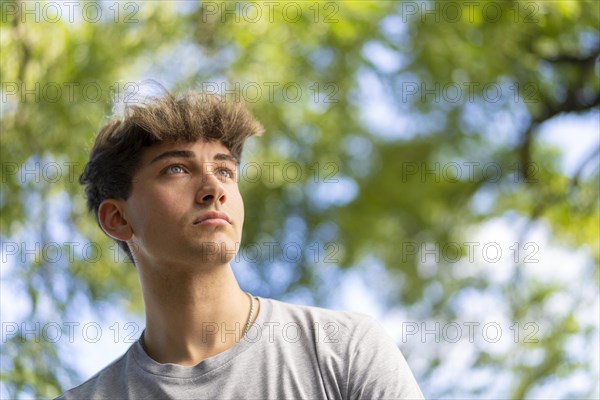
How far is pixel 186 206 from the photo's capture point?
144cm

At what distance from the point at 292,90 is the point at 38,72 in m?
1.49

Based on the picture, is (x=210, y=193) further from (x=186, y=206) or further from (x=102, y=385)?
(x=102, y=385)

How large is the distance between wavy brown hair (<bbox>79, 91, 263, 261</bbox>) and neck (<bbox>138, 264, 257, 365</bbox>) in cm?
20

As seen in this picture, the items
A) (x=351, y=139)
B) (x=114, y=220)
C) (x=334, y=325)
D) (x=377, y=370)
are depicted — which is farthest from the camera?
(x=351, y=139)

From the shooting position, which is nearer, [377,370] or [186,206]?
[377,370]

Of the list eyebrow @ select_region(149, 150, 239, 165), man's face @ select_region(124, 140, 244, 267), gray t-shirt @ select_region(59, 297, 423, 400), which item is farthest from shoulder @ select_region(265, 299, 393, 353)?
eyebrow @ select_region(149, 150, 239, 165)

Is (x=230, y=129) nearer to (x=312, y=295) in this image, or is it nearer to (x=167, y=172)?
(x=167, y=172)

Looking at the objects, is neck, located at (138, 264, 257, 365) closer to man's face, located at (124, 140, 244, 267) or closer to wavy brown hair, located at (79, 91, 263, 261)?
man's face, located at (124, 140, 244, 267)

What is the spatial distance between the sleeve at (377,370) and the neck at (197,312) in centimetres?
22

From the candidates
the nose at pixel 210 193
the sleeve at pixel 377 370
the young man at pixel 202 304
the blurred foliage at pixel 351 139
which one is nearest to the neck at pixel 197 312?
the young man at pixel 202 304

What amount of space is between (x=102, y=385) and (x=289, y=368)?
35cm

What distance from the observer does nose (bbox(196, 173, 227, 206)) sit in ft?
4.70

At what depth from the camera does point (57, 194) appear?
3.69 meters

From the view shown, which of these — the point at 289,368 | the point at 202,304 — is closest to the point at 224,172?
the point at 202,304
